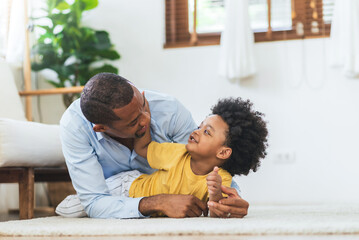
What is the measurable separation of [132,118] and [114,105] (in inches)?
2.9

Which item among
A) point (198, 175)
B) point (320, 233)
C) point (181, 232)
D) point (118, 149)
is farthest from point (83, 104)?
point (320, 233)

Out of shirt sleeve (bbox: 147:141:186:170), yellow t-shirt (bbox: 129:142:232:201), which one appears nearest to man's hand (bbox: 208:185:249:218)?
yellow t-shirt (bbox: 129:142:232:201)

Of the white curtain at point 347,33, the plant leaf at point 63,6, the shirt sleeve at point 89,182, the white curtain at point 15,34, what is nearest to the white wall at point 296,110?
the white curtain at point 347,33

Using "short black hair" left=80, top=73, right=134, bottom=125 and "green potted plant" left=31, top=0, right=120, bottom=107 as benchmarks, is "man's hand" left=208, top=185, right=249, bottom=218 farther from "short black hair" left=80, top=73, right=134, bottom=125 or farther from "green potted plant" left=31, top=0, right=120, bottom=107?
"green potted plant" left=31, top=0, right=120, bottom=107

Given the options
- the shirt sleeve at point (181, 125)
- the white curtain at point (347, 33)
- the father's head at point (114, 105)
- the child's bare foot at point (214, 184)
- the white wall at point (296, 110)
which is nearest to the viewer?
the child's bare foot at point (214, 184)

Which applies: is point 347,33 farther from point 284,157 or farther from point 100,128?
point 100,128

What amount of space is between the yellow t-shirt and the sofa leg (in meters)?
0.55

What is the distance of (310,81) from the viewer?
360 centimetres

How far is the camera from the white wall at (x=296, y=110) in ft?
11.6

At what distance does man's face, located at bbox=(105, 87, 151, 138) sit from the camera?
163cm

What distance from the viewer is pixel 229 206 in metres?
1.61

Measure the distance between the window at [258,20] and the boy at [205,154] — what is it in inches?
76.9

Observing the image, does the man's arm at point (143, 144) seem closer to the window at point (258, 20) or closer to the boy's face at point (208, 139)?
the boy's face at point (208, 139)

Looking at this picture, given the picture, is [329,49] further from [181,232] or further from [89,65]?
[181,232]
